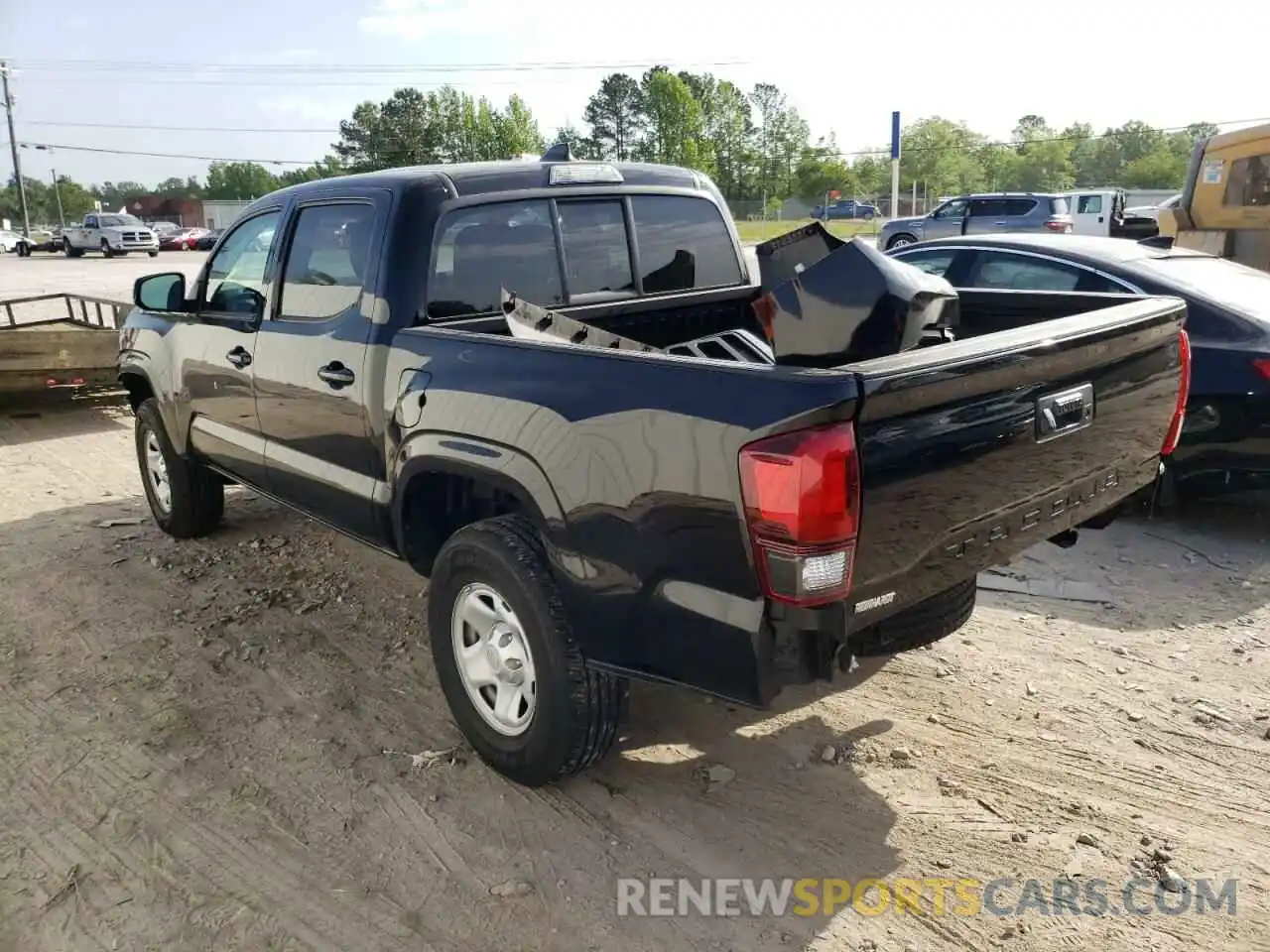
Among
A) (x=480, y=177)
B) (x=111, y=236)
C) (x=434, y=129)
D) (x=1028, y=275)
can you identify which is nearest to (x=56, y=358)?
(x=480, y=177)

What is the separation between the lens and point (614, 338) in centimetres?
341

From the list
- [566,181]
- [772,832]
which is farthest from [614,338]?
[772,832]

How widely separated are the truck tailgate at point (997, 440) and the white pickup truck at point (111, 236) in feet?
148

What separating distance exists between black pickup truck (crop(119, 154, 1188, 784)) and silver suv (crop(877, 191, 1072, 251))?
19194mm

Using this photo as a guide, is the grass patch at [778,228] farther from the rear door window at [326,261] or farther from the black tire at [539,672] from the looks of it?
the black tire at [539,672]

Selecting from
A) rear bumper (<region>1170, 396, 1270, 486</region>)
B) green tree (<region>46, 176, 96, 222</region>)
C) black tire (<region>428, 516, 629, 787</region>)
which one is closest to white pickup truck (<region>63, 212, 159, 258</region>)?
black tire (<region>428, 516, 629, 787</region>)

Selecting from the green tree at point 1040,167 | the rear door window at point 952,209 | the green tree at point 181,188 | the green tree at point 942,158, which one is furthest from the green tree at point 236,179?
the rear door window at point 952,209

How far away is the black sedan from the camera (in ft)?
16.2

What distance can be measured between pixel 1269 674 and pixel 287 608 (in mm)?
4348

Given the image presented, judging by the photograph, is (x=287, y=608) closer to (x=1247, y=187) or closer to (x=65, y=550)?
(x=65, y=550)

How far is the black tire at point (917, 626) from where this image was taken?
2.62 meters

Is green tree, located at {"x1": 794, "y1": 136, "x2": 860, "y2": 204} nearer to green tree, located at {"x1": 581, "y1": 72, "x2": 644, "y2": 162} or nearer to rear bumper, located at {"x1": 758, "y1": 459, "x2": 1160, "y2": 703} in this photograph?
green tree, located at {"x1": 581, "y1": 72, "x2": 644, "y2": 162}

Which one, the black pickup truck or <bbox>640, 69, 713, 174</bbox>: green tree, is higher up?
<bbox>640, 69, 713, 174</bbox>: green tree

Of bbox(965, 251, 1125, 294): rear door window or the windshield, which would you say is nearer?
the windshield
